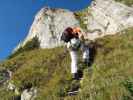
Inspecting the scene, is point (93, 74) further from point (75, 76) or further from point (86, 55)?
point (86, 55)

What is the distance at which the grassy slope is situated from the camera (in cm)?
1400

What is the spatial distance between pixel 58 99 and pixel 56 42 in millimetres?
20199

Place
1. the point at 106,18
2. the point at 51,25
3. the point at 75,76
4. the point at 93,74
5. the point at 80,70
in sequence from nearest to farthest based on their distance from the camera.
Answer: the point at 93,74, the point at 75,76, the point at 80,70, the point at 106,18, the point at 51,25

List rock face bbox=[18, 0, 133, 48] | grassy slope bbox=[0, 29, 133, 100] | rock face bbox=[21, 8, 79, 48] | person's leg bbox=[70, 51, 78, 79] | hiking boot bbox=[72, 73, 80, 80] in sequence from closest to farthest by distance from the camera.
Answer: grassy slope bbox=[0, 29, 133, 100]
person's leg bbox=[70, 51, 78, 79]
hiking boot bbox=[72, 73, 80, 80]
rock face bbox=[18, 0, 133, 48]
rock face bbox=[21, 8, 79, 48]

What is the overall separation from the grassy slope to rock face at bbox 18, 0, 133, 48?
9594mm

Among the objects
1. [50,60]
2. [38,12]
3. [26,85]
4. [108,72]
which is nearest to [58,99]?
[108,72]

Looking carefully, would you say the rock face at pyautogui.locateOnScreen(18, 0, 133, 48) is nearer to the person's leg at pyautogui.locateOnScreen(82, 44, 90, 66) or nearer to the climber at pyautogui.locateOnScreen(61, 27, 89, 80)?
the person's leg at pyautogui.locateOnScreen(82, 44, 90, 66)

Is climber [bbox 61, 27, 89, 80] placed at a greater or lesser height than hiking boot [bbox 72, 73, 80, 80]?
greater

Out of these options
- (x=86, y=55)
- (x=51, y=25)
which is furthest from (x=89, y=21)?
(x=86, y=55)

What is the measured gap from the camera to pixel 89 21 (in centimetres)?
3784

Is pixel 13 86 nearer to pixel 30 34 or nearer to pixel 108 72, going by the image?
pixel 108 72

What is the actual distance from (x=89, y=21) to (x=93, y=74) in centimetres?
1994

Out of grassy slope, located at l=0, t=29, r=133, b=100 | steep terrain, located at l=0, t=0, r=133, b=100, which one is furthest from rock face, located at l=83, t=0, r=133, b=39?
grassy slope, located at l=0, t=29, r=133, b=100

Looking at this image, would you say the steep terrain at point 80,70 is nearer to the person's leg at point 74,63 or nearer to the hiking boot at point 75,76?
the hiking boot at point 75,76
